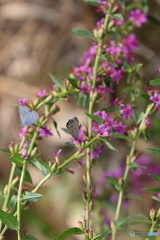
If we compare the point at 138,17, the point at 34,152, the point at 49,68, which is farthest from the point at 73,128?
the point at 49,68

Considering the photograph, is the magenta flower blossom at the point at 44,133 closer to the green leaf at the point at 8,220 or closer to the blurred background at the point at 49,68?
the green leaf at the point at 8,220

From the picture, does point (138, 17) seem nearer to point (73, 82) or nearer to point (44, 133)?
point (73, 82)

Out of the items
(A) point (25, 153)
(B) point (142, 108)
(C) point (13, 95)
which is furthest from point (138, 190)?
(C) point (13, 95)

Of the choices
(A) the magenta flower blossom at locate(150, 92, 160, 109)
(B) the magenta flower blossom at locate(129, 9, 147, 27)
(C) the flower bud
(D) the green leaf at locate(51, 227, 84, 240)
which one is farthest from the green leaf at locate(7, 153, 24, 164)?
(B) the magenta flower blossom at locate(129, 9, 147, 27)

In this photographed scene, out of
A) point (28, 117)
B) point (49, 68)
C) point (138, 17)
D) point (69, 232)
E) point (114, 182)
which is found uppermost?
point (49, 68)

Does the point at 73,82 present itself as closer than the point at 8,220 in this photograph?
No

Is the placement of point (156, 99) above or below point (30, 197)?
above

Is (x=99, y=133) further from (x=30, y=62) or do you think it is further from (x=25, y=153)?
(x=30, y=62)
